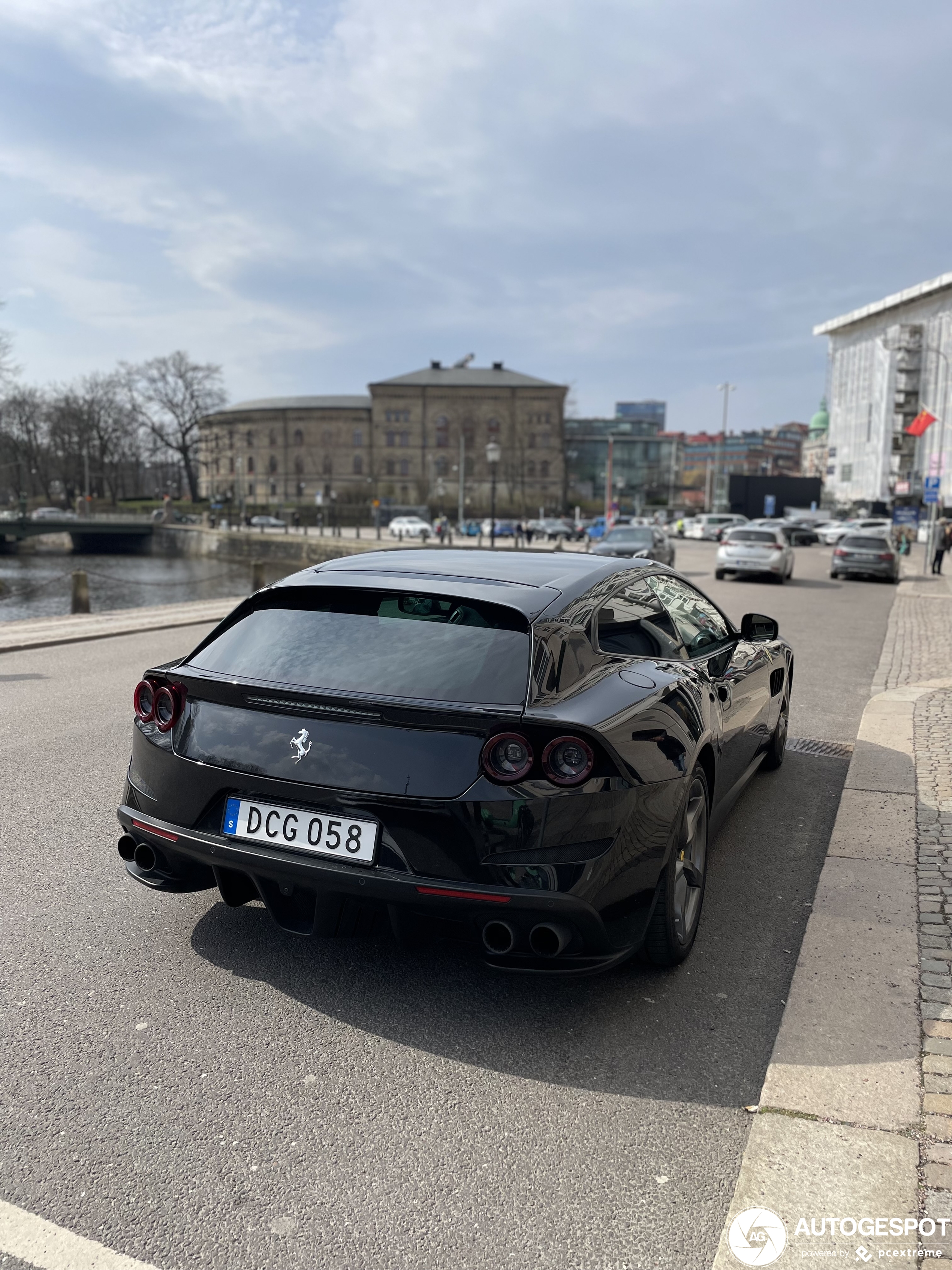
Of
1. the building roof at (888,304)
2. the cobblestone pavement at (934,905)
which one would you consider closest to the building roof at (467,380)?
the building roof at (888,304)

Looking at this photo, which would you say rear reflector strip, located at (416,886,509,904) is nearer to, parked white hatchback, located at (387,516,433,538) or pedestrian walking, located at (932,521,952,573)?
pedestrian walking, located at (932,521,952,573)

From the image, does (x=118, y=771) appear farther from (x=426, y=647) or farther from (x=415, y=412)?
(x=415, y=412)

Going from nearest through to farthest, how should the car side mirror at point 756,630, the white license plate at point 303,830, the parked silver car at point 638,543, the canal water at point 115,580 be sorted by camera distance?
1. the white license plate at point 303,830
2. the car side mirror at point 756,630
3. the parked silver car at point 638,543
4. the canal water at point 115,580

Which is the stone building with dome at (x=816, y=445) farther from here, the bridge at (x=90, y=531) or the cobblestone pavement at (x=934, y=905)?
the cobblestone pavement at (x=934, y=905)

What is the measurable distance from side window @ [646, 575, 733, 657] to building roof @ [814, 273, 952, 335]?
93.4 metres

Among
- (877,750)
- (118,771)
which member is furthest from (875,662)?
(118,771)

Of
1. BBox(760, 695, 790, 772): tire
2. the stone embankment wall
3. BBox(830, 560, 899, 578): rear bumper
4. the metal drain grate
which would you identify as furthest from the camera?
the stone embankment wall

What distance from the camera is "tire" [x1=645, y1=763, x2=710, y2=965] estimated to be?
3.34 m

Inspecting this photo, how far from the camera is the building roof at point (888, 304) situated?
85.6m

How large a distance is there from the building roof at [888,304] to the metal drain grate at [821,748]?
299 ft

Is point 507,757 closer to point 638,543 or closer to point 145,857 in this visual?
point 145,857

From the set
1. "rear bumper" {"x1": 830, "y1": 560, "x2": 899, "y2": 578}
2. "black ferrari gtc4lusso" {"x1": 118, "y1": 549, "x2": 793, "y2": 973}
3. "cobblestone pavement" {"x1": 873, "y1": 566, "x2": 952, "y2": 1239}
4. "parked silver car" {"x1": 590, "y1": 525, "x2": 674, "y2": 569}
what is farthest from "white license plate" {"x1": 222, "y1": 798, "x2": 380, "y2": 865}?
"rear bumper" {"x1": 830, "y1": 560, "x2": 899, "y2": 578}

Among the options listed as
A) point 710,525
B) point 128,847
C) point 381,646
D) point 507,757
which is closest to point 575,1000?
point 507,757

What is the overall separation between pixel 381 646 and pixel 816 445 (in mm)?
188783
